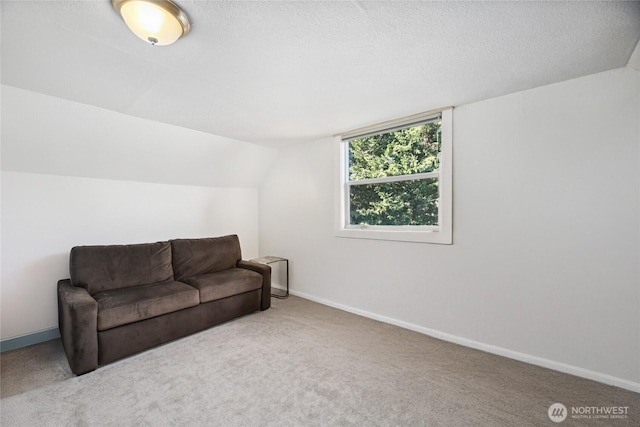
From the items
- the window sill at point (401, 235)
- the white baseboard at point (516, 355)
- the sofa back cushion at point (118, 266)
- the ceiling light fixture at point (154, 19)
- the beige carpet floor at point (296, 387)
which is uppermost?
the ceiling light fixture at point (154, 19)

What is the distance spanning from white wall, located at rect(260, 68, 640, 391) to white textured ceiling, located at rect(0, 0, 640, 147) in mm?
268

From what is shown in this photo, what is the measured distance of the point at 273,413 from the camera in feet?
5.51

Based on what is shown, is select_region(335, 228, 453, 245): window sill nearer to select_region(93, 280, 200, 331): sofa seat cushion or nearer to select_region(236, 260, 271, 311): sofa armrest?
select_region(236, 260, 271, 311): sofa armrest

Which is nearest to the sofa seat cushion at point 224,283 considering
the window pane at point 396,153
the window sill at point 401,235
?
the window sill at point 401,235

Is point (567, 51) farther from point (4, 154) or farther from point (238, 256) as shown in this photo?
point (4, 154)

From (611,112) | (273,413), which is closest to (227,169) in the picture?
(273,413)

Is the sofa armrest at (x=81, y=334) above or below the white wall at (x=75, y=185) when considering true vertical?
below

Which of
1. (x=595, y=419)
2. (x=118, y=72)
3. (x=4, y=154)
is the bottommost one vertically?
(x=595, y=419)

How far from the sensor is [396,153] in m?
3.08

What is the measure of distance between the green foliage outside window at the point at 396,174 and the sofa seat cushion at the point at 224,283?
4.62 ft

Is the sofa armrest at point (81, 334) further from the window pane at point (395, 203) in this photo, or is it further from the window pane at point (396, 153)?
the window pane at point (396, 153)

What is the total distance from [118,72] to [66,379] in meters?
2.22

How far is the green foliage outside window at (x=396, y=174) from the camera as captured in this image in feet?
9.35

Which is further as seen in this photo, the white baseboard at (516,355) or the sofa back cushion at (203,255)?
the sofa back cushion at (203,255)
